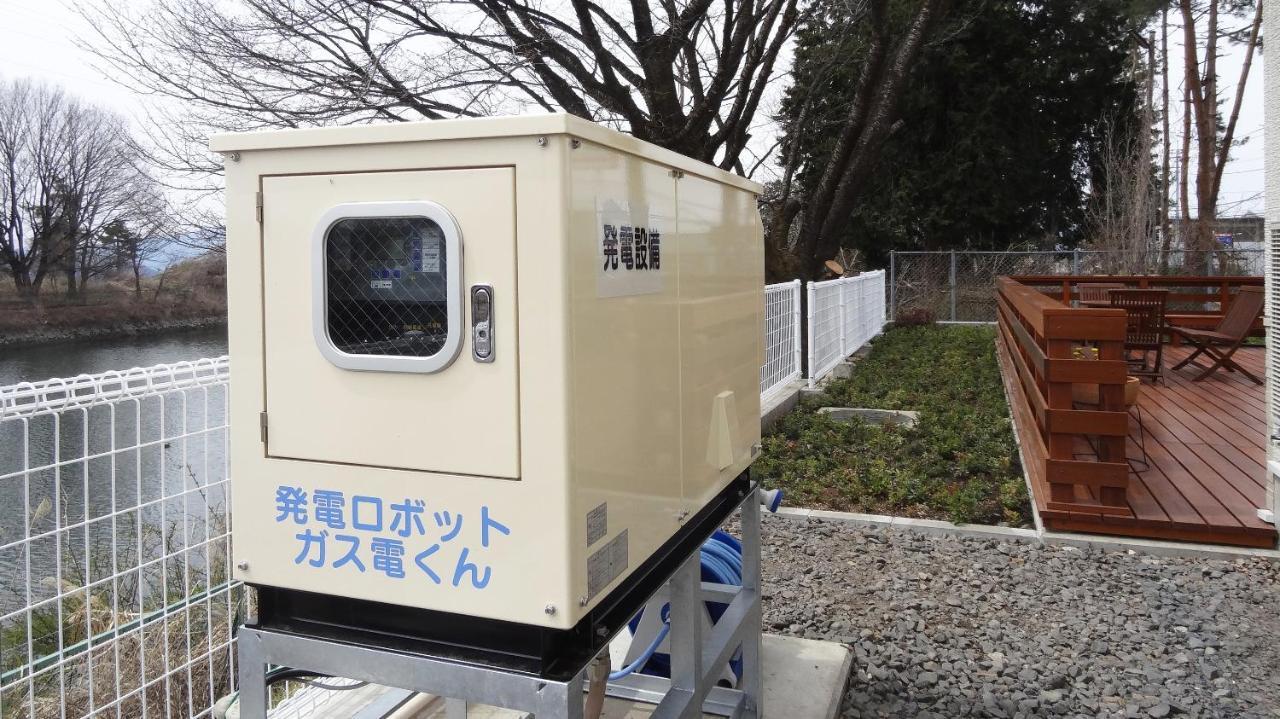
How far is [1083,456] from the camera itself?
19.1 ft

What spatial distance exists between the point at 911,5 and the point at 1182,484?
16850 mm

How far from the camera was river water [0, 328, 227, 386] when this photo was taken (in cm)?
568

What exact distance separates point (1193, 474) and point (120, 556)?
609 cm

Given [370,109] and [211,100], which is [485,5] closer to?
[370,109]

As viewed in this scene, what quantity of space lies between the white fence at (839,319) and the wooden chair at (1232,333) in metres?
3.59

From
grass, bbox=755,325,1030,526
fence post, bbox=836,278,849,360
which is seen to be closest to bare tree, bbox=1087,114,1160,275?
fence post, bbox=836,278,849,360

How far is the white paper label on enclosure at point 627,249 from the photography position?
1.65m

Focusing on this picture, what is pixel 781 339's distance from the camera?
367 inches

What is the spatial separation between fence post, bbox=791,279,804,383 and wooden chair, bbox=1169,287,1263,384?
12.2 ft

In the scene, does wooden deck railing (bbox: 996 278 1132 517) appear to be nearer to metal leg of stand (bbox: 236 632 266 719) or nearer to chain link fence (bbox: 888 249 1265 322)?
metal leg of stand (bbox: 236 632 266 719)

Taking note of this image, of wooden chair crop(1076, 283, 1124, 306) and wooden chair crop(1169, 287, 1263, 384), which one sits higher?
wooden chair crop(1076, 283, 1124, 306)

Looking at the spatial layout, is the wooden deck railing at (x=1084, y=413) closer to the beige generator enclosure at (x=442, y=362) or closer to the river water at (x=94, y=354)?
the beige generator enclosure at (x=442, y=362)

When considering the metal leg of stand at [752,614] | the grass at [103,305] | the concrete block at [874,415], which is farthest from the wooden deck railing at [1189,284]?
the grass at [103,305]

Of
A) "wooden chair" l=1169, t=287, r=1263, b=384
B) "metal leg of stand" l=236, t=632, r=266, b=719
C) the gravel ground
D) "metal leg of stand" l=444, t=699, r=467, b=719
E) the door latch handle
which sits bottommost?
the gravel ground
